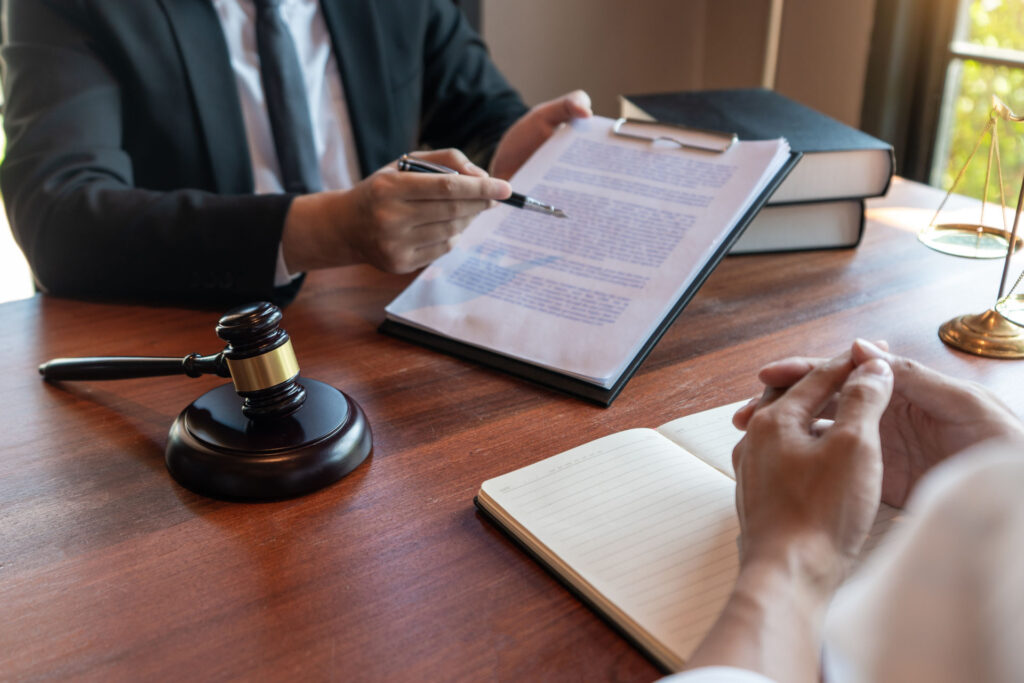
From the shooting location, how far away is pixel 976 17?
2.31m

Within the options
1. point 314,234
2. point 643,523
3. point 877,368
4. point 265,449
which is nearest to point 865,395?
point 877,368

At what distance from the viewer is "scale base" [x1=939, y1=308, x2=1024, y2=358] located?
2.76 feet

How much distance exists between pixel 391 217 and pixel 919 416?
1.95 feet

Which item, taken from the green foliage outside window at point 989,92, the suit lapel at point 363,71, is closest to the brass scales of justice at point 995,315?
the suit lapel at point 363,71

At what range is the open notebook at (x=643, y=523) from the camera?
0.49 m

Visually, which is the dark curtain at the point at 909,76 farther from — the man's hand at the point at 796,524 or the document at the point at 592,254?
the man's hand at the point at 796,524

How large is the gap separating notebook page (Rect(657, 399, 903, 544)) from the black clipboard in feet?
0.30

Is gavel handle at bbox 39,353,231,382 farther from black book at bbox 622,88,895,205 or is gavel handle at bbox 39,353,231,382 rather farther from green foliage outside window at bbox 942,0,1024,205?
green foliage outside window at bbox 942,0,1024,205

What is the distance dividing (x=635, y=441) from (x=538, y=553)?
156mm

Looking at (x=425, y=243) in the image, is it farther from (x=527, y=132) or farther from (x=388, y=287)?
(x=527, y=132)

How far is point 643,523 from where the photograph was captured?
0.57 meters

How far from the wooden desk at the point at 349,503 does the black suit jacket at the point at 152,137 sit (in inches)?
2.7

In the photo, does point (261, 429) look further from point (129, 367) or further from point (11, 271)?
point (11, 271)

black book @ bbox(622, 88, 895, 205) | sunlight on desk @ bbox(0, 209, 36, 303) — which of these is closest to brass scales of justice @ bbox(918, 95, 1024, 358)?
black book @ bbox(622, 88, 895, 205)
